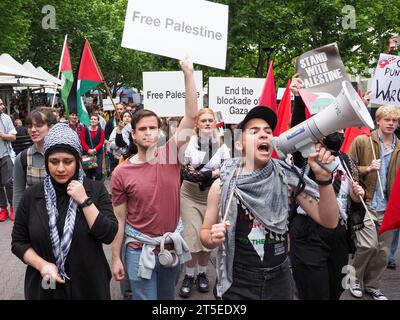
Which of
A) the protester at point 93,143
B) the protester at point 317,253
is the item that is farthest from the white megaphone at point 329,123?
the protester at point 93,143

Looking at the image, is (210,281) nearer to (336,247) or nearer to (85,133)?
(336,247)

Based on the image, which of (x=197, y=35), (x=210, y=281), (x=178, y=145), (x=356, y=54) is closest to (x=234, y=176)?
(x=178, y=145)

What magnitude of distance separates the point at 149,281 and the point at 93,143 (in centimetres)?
770

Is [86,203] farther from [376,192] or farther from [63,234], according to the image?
[376,192]

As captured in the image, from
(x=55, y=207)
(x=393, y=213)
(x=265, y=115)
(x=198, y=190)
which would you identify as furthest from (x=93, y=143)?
(x=265, y=115)

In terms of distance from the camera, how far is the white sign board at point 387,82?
239 inches

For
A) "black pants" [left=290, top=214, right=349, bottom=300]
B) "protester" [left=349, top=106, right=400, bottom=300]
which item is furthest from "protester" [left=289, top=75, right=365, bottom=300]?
"protester" [left=349, top=106, right=400, bottom=300]

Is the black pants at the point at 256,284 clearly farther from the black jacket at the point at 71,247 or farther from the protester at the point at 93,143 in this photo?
the protester at the point at 93,143

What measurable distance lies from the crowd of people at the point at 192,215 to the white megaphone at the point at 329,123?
152 millimetres

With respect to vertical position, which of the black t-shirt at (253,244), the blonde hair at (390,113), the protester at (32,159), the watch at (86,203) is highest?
the blonde hair at (390,113)

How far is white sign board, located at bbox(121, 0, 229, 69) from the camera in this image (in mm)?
4445

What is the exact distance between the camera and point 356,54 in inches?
806

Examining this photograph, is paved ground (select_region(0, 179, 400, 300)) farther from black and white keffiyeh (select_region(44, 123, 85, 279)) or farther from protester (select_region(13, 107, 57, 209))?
black and white keffiyeh (select_region(44, 123, 85, 279))

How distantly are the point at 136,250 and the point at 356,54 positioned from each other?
18.8 meters
